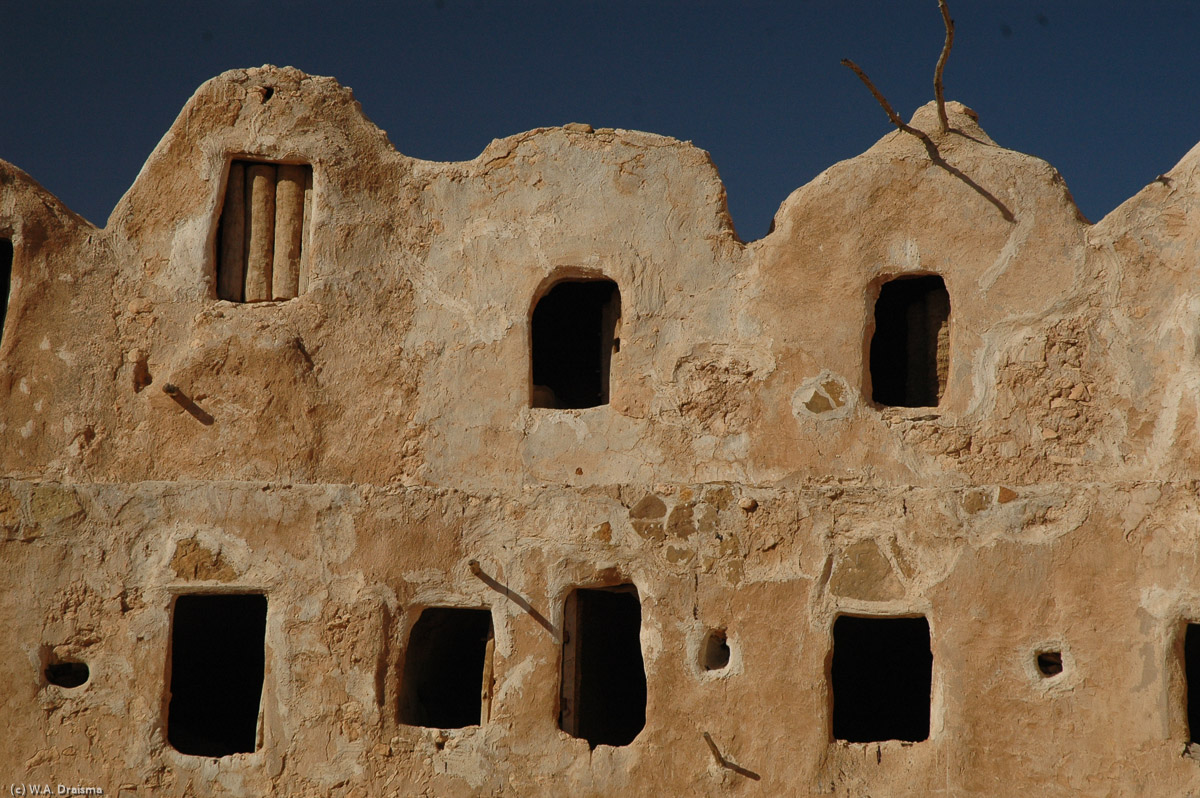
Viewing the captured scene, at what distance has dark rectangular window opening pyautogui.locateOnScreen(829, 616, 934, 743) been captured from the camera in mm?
11008

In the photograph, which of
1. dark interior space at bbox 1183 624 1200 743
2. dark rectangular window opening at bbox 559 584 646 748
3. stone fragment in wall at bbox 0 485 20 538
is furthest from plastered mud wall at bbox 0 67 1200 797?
dark interior space at bbox 1183 624 1200 743

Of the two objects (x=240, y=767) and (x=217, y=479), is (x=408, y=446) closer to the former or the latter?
(x=217, y=479)

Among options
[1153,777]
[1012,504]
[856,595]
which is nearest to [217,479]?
[856,595]

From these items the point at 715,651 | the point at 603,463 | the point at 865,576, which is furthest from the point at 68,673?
the point at 865,576

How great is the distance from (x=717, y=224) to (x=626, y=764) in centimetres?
398

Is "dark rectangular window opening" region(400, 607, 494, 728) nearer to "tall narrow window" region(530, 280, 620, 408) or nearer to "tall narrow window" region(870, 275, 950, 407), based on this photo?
"tall narrow window" region(530, 280, 620, 408)

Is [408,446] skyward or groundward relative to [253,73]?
groundward

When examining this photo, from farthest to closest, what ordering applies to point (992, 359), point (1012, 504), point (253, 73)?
1. point (253, 73)
2. point (992, 359)
3. point (1012, 504)

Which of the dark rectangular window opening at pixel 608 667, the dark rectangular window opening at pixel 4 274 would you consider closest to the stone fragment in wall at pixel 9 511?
the dark rectangular window opening at pixel 4 274

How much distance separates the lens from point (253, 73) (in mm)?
10102

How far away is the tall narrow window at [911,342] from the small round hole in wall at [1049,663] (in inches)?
81.4

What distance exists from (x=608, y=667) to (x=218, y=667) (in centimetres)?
334

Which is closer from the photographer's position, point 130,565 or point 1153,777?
point 1153,777

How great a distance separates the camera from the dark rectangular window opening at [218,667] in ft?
35.0
